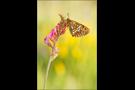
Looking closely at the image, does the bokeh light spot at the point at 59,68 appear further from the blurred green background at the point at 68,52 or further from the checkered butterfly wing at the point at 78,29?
the checkered butterfly wing at the point at 78,29

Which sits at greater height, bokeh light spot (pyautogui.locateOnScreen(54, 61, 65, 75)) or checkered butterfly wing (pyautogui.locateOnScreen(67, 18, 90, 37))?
checkered butterfly wing (pyautogui.locateOnScreen(67, 18, 90, 37))

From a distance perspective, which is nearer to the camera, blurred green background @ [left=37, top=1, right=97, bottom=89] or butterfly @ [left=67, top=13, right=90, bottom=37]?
butterfly @ [left=67, top=13, right=90, bottom=37]

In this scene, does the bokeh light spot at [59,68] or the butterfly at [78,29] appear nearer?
the butterfly at [78,29]

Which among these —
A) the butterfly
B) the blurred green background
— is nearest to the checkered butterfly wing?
the butterfly

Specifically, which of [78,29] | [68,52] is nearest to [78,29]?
[78,29]

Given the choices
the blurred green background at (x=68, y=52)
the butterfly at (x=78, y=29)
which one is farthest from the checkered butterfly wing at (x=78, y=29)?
the blurred green background at (x=68, y=52)

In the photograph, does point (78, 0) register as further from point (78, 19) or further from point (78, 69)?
point (78, 69)

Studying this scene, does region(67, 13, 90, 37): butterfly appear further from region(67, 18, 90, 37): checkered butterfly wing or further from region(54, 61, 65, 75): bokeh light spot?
region(54, 61, 65, 75): bokeh light spot

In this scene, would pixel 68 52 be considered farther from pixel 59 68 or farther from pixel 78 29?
pixel 78 29
